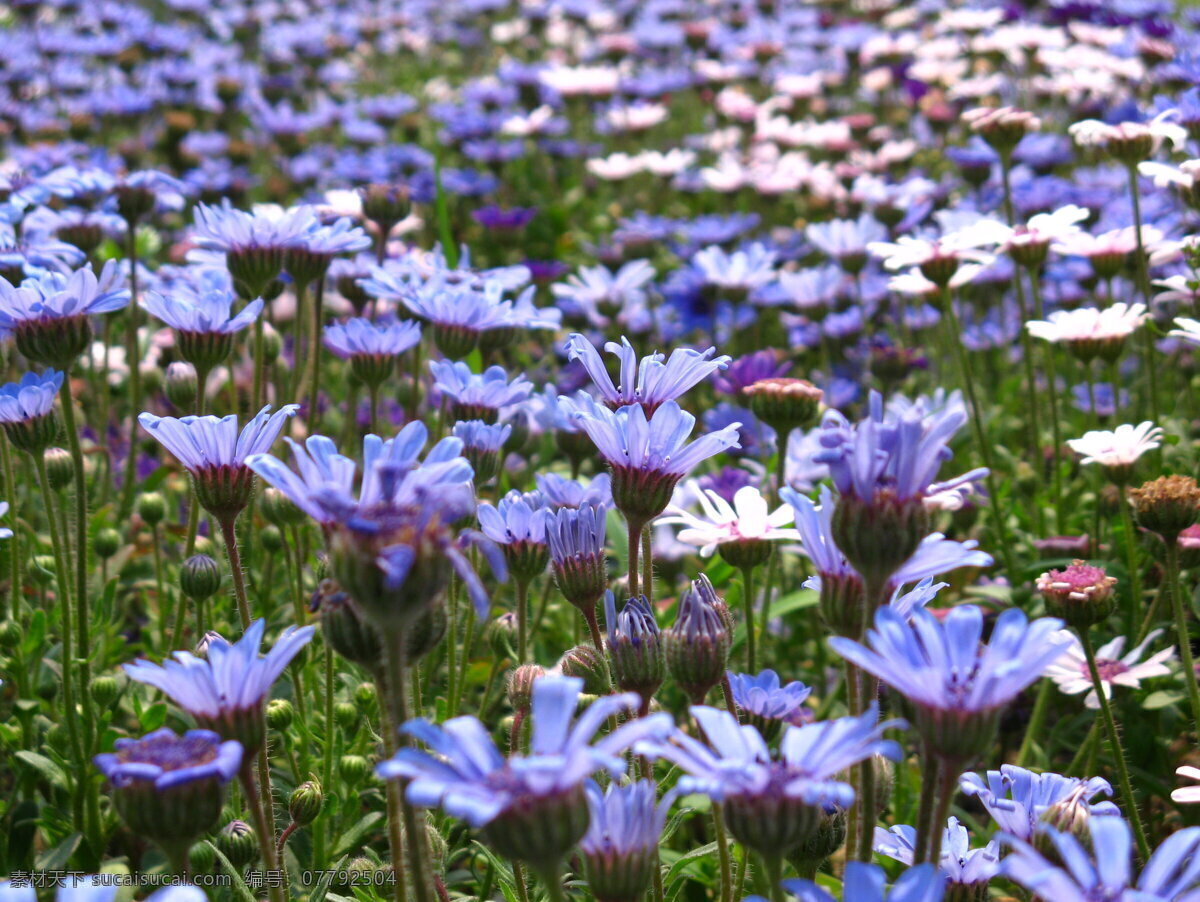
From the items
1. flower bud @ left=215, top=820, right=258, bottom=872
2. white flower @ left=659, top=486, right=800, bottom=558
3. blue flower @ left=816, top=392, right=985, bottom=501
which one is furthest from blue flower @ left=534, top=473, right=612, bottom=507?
blue flower @ left=816, top=392, right=985, bottom=501

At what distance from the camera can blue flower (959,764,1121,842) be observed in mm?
2072

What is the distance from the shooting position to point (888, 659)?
5.40 feet

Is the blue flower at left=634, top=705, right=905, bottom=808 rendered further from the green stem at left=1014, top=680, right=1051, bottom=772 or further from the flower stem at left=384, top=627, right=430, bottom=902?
the green stem at left=1014, top=680, right=1051, bottom=772

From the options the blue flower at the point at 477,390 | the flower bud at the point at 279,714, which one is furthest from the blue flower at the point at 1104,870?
the blue flower at the point at 477,390

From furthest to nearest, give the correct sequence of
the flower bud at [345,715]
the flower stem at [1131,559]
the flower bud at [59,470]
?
1. the flower bud at [59,470]
2. the flower stem at [1131,559]
3. the flower bud at [345,715]

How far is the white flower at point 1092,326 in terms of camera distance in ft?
11.9

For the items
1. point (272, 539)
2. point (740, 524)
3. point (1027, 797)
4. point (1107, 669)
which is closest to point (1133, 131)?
point (1107, 669)

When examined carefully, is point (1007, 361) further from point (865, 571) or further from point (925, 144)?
point (865, 571)

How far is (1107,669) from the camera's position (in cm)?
314

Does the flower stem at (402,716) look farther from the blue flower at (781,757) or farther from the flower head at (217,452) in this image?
the flower head at (217,452)

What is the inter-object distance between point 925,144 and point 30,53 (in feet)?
23.7

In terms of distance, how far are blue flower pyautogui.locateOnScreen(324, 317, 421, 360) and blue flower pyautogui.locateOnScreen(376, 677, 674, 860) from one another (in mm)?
2093

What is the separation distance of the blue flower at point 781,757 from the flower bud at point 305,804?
1.14 m

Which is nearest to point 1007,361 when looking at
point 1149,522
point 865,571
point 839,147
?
point 839,147
